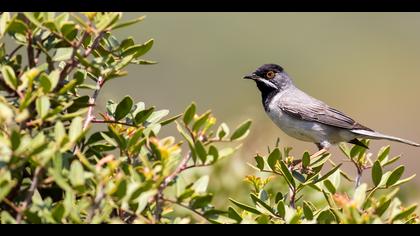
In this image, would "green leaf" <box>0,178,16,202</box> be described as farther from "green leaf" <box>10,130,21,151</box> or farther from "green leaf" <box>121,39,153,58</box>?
"green leaf" <box>121,39,153,58</box>

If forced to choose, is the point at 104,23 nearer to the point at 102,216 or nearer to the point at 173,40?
the point at 102,216

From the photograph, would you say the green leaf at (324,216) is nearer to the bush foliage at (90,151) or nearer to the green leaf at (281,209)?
the bush foliage at (90,151)

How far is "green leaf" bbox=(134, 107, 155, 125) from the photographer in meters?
2.95

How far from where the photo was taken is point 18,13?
261 cm

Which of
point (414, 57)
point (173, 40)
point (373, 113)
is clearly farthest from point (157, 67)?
point (414, 57)

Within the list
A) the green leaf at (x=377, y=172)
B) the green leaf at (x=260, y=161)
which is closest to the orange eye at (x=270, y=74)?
the green leaf at (x=260, y=161)

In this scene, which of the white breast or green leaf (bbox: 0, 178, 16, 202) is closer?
green leaf (bbox: 0, 178, 16, 202)

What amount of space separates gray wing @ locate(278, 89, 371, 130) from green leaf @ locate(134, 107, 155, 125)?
398 centimetres

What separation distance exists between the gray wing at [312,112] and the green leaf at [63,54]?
14.2 ft

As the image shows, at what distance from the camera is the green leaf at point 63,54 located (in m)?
2.64

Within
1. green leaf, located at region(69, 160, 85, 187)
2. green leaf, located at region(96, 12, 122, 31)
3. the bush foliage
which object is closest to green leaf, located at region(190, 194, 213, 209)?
the bush foliage

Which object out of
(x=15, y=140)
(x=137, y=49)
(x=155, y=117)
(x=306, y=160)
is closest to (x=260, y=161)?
(x=306, y=160)

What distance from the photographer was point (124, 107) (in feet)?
9.77

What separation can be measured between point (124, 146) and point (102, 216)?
52 cm
